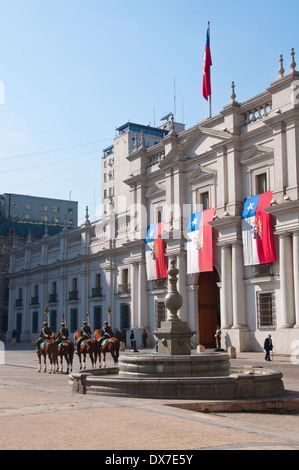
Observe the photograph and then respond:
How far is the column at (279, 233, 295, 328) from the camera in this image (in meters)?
28.5

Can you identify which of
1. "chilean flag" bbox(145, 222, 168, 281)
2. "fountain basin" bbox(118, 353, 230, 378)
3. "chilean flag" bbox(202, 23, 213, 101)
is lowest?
"fountain basin" bbox(118, 353, 230, 378)

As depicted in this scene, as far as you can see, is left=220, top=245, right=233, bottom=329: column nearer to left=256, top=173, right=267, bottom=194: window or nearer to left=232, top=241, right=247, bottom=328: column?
left=232, top=241, right=247, bottom=328: column

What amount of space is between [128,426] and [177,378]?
417 cm

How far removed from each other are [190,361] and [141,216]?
91.6 ft

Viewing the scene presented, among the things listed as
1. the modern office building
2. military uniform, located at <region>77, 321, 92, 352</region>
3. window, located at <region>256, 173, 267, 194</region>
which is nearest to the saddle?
military uniform, located at <region>77, 321, 92, 352</region>

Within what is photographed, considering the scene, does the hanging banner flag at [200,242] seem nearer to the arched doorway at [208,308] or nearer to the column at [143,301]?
the arched doorway at [208,308]

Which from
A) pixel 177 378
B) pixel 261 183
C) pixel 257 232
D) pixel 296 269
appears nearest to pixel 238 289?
pixel 257 232

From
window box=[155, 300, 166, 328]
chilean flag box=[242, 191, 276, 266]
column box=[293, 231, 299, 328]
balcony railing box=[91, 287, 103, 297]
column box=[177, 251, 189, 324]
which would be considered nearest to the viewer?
column box=[293, 231, 299, 328]

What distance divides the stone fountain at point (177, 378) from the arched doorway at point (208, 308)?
66.8 feet

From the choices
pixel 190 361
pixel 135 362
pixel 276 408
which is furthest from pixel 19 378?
pixel 276 408

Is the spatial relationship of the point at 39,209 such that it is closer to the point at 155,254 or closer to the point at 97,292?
the point at 97,292

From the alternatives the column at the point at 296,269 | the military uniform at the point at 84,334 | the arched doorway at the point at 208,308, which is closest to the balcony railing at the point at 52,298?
the arched doorway at the point at 208,308

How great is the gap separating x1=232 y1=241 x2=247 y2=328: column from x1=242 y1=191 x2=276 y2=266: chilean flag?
2.79ft
